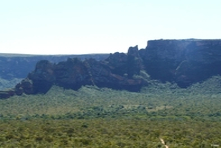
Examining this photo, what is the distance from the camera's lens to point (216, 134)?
7662cm

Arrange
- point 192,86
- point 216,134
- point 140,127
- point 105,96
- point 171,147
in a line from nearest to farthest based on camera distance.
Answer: point 171,147
point 216,134
point 140,127
point 105,96
point 192,86

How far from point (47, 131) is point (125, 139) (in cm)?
1965

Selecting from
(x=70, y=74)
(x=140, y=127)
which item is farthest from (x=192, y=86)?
(x=140, y=127)

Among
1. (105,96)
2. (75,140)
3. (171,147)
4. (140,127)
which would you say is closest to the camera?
(171,147)

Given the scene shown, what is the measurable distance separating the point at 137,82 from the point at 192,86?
30.2 metres

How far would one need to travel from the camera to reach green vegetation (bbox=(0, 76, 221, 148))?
69.6m

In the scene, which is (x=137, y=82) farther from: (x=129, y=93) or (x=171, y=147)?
(x=171, y=147)

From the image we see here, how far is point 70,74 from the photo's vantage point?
188125mm

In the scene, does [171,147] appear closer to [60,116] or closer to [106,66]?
[60,116]

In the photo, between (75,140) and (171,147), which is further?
(75,140)

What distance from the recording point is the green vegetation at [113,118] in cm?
6956

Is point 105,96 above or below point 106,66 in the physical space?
below

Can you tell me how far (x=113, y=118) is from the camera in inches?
4564

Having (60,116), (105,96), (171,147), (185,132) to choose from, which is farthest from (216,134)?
(105,96)
